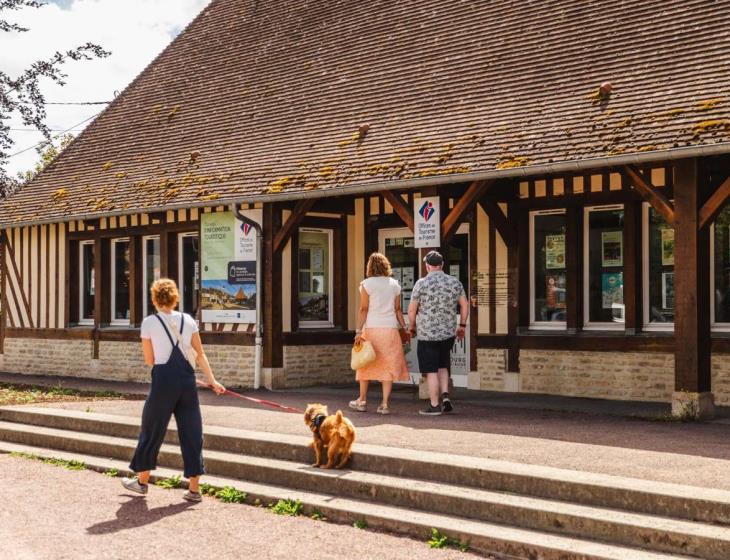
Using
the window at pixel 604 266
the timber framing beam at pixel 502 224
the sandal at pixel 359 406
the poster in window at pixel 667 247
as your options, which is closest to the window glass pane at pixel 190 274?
the timber framing beam at pixel 502 224

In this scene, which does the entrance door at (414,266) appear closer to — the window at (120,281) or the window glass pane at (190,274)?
the window glass pane at (190,274)

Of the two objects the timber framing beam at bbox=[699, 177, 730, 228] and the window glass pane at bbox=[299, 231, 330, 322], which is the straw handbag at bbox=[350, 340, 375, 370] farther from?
the window glass pane at bbox=[299, 231, 330, 322]

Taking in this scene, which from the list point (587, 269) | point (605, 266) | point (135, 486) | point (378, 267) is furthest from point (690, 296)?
point (135, 486)

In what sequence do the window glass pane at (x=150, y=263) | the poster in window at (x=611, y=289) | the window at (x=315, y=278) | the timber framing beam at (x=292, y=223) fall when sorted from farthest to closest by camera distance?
the window glass pane at (x=150, y=263) < the window at (x=315, y=278) < the timber framing beam at (x=292, y=223) < the poster in window at (x=611, y=289)

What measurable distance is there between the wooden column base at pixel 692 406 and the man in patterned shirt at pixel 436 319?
7.64 ft

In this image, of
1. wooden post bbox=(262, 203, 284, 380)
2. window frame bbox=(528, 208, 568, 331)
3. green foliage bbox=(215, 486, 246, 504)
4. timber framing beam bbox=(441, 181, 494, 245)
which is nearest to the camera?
green foliage bbox=(215, 486, 246, 504)

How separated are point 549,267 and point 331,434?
254 inches

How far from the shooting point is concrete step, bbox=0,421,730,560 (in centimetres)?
618

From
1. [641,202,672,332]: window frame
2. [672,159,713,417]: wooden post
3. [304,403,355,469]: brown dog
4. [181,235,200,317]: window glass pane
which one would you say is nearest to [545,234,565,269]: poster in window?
[641,202,672,332]: window frame

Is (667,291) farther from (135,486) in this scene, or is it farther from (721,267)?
(135,486)

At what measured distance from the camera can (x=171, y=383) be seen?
26.2 ft

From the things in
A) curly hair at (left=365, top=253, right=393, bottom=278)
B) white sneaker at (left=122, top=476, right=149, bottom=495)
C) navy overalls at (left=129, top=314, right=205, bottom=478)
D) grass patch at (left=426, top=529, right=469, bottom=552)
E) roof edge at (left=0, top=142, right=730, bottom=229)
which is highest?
roof edge at (left=0, top=142, right=730, bottom=229)

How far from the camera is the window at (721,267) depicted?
12.3 meters

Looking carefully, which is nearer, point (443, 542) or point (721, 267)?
point (443, 542)
